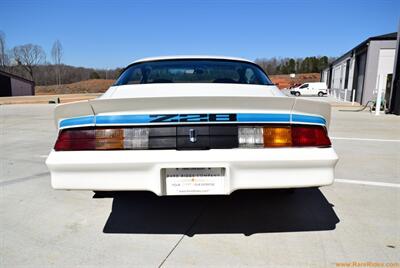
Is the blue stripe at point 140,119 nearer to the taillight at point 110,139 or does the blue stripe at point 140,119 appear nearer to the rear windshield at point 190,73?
the taillight at point 110,139

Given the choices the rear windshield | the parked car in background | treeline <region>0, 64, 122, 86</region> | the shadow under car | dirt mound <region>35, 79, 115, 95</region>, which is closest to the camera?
the shadow under car

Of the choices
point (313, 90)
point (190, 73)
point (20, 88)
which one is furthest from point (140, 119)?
point (20, 88)

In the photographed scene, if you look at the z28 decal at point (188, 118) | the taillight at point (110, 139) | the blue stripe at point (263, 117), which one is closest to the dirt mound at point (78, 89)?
the taillight at point (110, 139)

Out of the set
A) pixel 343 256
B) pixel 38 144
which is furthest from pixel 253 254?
pixel 38 144

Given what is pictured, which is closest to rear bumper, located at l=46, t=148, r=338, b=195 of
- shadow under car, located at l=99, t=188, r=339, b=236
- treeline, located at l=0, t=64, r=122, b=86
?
shadow under car, located at l=99, t=188, r=339, b=236

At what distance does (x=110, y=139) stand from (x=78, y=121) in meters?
0.29

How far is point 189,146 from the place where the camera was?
2309 millimetres

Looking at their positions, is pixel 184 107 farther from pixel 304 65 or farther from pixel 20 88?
pixel 304 65

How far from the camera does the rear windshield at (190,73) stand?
12.1 feet

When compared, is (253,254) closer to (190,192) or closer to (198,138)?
(190,192)

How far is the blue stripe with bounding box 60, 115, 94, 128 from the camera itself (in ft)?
7.68

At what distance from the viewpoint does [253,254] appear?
2.39m

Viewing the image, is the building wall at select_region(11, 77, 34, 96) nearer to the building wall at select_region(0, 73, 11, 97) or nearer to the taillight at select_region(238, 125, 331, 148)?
the building wall at select_region(0, 73, 11, 97)

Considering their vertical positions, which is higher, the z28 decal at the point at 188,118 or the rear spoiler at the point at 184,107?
the rear spoiler at the point at 184,107
